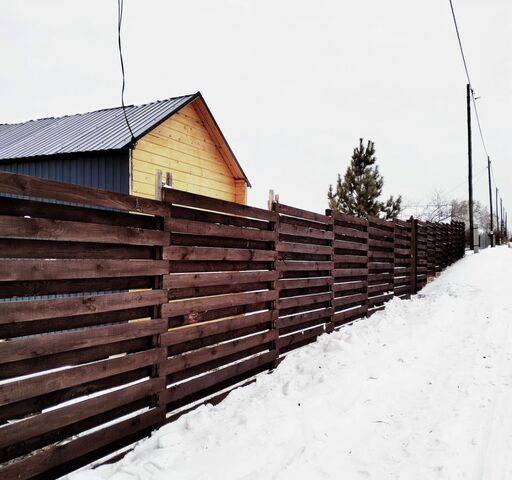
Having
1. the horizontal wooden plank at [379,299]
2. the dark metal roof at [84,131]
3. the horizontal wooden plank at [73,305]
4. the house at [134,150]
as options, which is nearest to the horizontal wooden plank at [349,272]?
the horizontal wooden plank at [379,299]

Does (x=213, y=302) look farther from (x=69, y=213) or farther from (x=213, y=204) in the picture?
(x=69, y=213)

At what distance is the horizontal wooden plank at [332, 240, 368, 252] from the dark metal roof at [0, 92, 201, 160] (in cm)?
350

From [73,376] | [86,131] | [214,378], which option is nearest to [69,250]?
[73,376]

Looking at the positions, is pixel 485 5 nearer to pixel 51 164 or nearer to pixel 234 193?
pixel 234 193

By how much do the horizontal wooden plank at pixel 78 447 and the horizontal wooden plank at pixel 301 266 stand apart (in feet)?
7.46

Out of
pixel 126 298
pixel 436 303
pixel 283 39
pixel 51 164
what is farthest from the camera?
pixel 283 39

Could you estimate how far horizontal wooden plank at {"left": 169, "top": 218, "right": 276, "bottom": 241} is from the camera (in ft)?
11.0

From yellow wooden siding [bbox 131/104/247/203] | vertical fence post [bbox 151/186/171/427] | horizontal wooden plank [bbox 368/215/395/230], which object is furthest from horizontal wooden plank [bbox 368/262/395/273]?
vertical fence post [bbox 151/186/171/427]

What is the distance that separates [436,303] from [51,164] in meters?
7.70

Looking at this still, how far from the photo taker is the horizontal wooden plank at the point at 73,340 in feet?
7.25

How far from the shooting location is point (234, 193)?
30.1 feet

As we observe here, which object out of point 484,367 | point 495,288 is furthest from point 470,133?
point 484,367

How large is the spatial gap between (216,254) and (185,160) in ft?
14.7

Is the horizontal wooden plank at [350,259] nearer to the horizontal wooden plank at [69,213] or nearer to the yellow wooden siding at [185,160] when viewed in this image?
the yellow wooden siding at [185,160]
